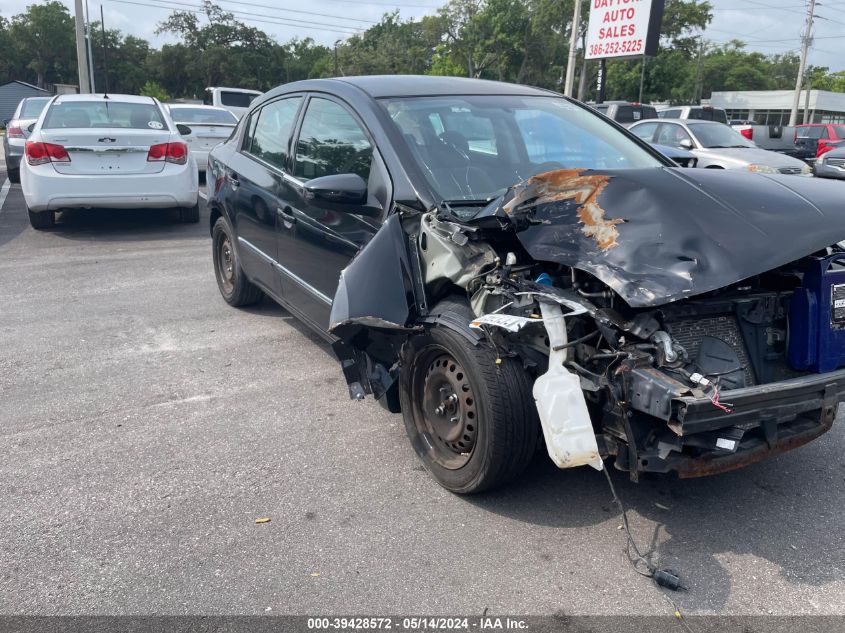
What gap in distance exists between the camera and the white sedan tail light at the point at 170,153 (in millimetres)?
8844

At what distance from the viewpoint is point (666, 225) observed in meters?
2.89

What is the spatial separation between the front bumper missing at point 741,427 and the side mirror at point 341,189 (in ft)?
6.04

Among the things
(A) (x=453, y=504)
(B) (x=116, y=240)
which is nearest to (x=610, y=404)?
(A) (x=453, y=504)

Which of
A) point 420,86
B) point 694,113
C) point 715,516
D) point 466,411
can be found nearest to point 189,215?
point 420,86

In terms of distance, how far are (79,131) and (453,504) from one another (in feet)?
23.9

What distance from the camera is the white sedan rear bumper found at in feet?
28.0

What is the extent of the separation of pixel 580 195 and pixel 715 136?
12.5 meters

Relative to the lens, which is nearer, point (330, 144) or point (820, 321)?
point (820, 321)

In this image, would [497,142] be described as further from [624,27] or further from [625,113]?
[624,27]

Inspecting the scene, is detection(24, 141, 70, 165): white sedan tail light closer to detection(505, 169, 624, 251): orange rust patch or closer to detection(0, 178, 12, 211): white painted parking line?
detection(0, 178, 12, 211): white painted parking line

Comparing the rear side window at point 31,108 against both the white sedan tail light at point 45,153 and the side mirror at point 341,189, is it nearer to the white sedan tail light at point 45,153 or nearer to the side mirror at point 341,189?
the white sedan tail light at point 45,153

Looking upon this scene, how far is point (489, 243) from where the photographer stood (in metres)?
3.19

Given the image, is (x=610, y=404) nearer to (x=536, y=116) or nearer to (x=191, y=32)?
(x=536, y=116)

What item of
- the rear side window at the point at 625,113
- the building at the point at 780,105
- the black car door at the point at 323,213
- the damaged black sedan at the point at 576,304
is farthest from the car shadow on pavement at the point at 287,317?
the building at the point at 780,105
